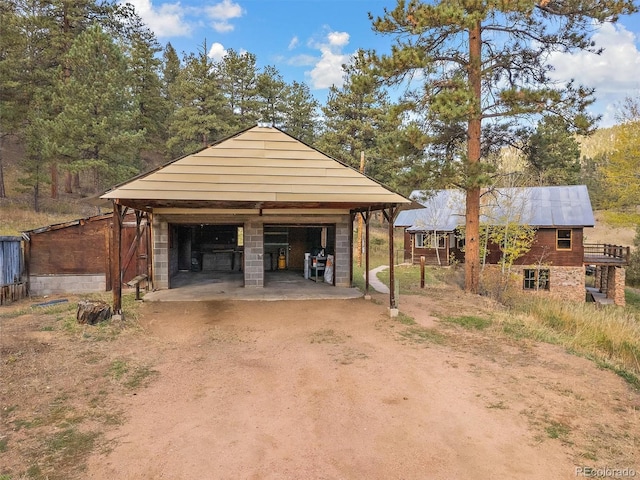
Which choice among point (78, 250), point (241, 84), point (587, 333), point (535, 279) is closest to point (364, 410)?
point (587, 333)

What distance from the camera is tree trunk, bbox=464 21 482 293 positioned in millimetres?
12820

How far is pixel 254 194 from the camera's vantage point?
874 centimetres

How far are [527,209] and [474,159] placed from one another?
10487 mm

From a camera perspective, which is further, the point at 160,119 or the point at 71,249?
the point at 160,119

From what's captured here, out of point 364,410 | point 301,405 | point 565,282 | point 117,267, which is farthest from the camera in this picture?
point 565,282

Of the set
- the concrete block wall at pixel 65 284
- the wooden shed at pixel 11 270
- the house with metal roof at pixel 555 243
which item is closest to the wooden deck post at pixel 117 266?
the wooden shed at pixel 11 270

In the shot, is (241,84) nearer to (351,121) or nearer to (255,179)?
(351,121)

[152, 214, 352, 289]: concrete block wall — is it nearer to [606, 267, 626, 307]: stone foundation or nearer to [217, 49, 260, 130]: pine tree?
[606, 267, 626, 307]: stone foundation

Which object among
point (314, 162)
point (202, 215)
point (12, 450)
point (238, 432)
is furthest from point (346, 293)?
point (12, 450)

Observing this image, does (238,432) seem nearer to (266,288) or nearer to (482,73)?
(266,288)

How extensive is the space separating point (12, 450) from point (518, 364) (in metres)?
6.73

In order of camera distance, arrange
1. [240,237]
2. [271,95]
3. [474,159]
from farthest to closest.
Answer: [271,95], [240,237], [474,159]

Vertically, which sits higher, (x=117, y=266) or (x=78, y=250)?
(x=78, y=250)

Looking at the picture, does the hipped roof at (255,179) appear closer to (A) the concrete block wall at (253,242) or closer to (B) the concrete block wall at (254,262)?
(A) the concrete block wall at (253,242)
